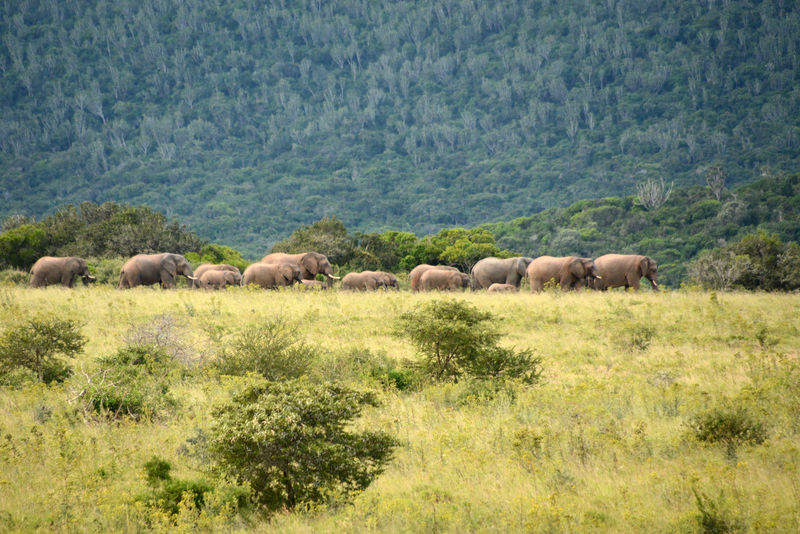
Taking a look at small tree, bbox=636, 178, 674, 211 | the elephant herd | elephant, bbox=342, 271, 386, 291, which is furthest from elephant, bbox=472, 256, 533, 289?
small tree, bbox=636, 178, 674, 211

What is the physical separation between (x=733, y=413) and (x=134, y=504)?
27.5ft

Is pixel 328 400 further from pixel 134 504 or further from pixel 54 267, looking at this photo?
pixel 54 267

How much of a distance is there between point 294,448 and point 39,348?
9489 millimetres

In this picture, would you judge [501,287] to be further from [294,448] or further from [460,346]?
[294,448]

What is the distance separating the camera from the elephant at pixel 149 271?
32.3 metres

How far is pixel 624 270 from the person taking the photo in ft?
112

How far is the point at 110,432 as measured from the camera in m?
11.3

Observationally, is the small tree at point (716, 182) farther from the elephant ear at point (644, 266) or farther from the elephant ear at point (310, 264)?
the elephant ear at point (310, 264)

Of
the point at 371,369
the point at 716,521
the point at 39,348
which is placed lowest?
the point at 371,369

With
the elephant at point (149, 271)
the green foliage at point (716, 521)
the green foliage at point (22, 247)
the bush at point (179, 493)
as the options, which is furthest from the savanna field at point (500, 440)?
the green foliage at point (22, 247)

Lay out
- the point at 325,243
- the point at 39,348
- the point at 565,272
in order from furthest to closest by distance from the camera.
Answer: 1. the point at 325,243
2. the point at 565,272
3. the point at 39,348

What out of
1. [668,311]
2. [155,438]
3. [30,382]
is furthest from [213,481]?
[668,311]

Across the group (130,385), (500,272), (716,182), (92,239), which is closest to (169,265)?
(500,272)

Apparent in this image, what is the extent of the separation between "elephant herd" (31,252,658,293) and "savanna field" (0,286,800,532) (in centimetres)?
1136
